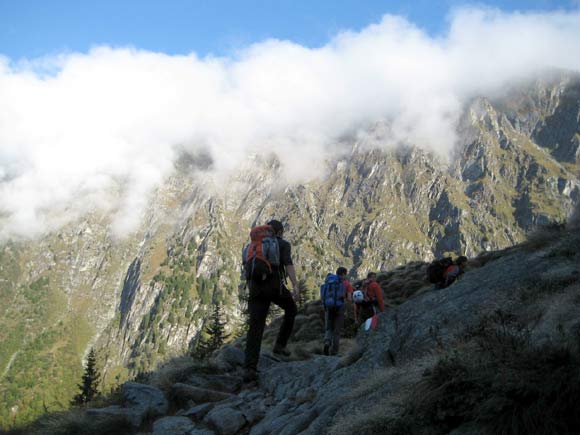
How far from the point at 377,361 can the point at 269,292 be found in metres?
3.47

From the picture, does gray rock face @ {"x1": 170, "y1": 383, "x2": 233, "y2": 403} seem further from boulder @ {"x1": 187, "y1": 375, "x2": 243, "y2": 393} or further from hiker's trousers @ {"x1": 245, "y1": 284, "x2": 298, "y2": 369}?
hiker's trousers @ {"x1": 245, "y1": 284, "x2": 298, "y2": 369}

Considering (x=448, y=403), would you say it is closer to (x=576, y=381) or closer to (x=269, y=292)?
(x=576, y=381)

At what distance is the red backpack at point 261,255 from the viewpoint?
1002cm

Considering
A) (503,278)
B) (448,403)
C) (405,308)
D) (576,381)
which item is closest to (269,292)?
(405,308)

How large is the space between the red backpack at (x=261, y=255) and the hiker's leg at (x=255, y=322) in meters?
0.49

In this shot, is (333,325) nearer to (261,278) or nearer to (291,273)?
(291,273)

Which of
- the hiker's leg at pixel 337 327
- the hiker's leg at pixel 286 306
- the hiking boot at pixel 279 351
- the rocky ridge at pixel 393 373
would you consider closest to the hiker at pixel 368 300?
the hiker's leg at pixel 337 327

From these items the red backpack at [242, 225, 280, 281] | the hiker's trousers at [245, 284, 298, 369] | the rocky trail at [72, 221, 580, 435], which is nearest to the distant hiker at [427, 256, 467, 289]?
the rocky trail at [72, 221, 580, 435]

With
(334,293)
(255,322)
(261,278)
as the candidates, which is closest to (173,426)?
(255,322)

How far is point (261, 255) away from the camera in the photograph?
33.1ft

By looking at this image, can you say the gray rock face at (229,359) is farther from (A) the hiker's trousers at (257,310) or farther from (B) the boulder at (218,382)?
(A) the hiker's trousers at (257,310)

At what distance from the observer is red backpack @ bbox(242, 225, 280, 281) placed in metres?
10.0

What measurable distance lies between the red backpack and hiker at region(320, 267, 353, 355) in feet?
16.1

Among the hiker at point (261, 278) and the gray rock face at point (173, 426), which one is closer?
the gray rock face at point (173, 426)
